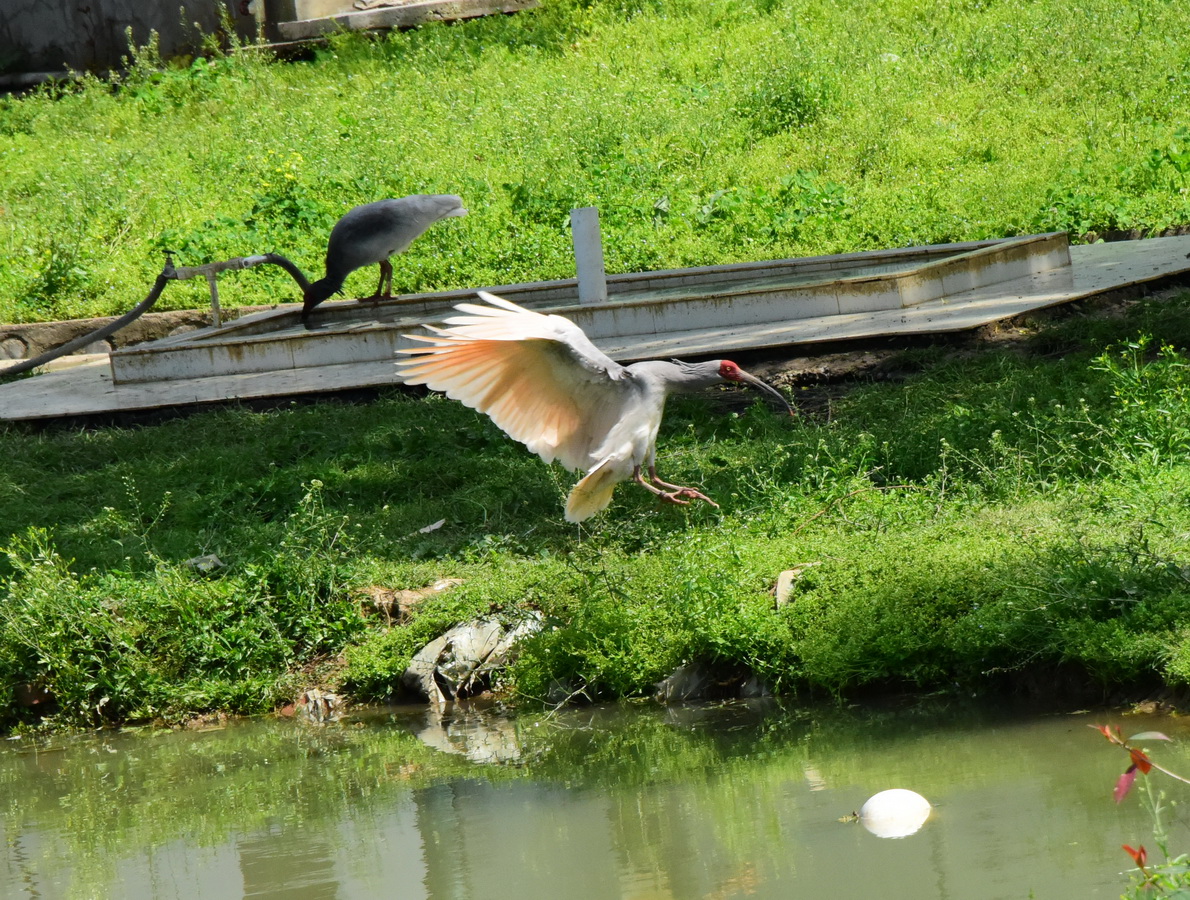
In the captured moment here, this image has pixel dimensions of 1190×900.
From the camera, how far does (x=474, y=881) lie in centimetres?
413

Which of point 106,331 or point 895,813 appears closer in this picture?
point 895,813

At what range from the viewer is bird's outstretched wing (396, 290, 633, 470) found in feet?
18.5

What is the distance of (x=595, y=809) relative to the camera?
4676 millimetres

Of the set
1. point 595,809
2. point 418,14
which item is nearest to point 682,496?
point 595,809

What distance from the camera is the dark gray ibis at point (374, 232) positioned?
10820 millimetres

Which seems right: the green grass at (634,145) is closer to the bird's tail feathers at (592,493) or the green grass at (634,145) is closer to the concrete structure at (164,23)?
the concrete structure at (164,23)

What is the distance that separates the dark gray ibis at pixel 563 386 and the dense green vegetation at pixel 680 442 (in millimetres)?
489

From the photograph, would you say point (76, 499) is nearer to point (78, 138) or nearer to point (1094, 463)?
point (1094, 463)

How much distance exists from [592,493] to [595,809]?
1.70 meters

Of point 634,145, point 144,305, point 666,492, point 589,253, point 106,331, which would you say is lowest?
point 666,492

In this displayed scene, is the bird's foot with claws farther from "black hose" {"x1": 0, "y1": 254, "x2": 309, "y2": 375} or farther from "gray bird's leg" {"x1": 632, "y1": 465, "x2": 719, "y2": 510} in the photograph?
"black hose" {"x1": 0, "y1": 254, "x2": 309, "y2": 375}

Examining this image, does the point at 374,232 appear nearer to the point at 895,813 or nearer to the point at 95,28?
the point at 895,813

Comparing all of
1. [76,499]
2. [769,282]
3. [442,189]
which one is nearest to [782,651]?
[76,499]

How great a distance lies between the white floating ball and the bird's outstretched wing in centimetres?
224
